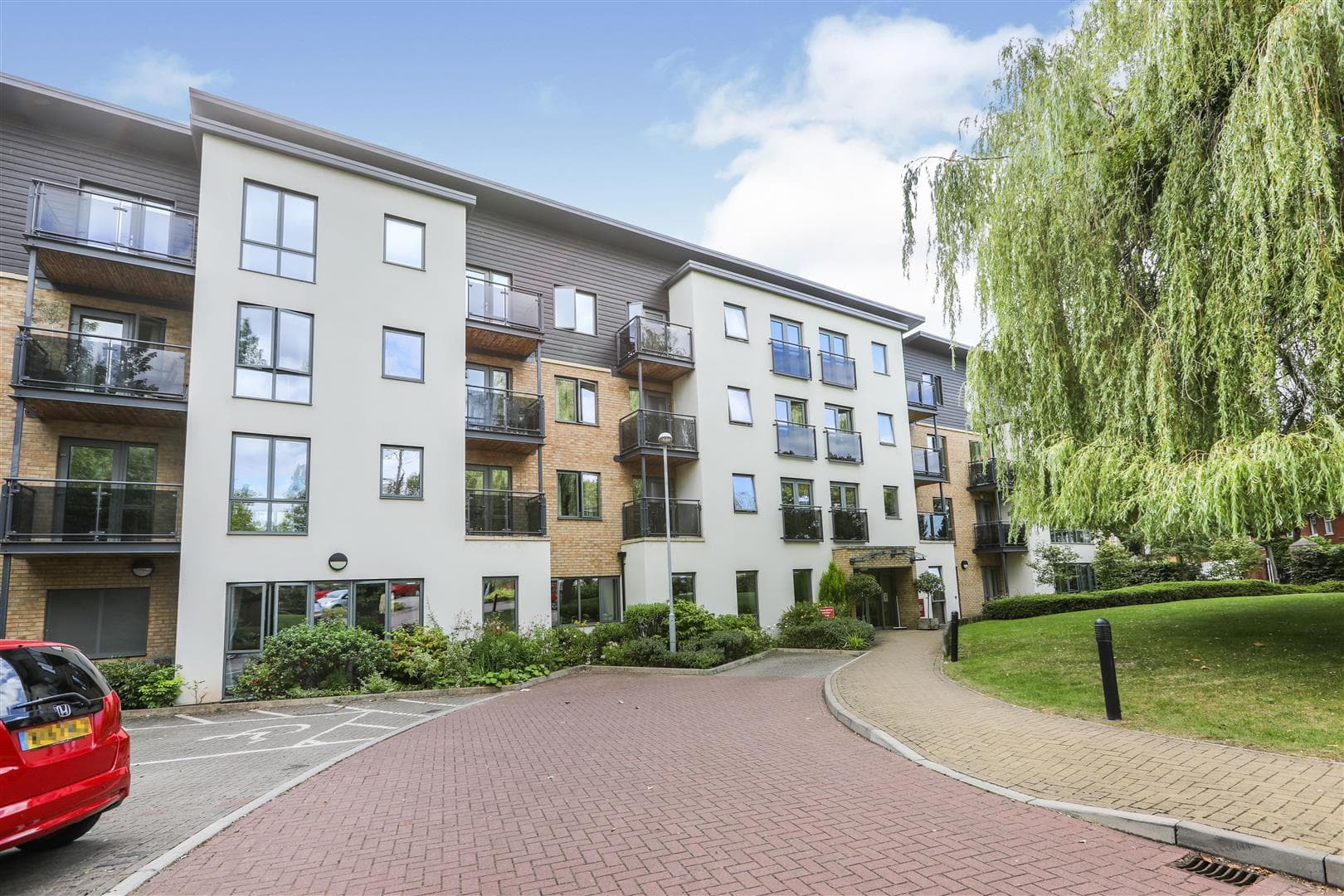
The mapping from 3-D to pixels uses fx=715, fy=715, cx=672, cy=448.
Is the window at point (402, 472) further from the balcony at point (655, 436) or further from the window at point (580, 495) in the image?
the balcony at point (655, 436)

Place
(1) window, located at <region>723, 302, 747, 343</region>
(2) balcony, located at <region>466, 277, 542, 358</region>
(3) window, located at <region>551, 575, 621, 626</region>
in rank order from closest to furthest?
(2) balcony, located at <region>466, 277, 542, 358</region>, (3) window, located at <region>551, 575, 621, 626</region>, (1) window, located at <region>723, 302, 747, 343</region>

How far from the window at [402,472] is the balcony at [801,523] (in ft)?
35.8

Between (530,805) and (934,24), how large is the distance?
10.8 m

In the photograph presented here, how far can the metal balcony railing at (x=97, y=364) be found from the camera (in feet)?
39.8

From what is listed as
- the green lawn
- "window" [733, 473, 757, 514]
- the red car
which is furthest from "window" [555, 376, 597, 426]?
the red car

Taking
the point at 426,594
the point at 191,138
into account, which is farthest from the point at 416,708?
the point at 191,138

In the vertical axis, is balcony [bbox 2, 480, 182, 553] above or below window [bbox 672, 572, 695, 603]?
above

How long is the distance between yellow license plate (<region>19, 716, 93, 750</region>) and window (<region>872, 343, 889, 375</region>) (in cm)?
2425

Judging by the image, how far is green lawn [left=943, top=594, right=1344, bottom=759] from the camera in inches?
271

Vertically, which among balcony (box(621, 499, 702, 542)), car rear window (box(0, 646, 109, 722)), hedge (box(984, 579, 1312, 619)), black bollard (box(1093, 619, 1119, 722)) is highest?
balcony (box(621, 499, 702, 542))

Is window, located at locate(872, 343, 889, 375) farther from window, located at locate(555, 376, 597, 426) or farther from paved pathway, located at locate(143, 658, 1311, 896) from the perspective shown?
paved pathway, located at locate(143, 658, 1311, 896)

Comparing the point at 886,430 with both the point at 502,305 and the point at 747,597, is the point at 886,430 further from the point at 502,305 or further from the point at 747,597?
the point at 502,305

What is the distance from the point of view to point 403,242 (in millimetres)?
16609

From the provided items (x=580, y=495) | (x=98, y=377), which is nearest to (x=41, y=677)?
(x=98, y=377)
